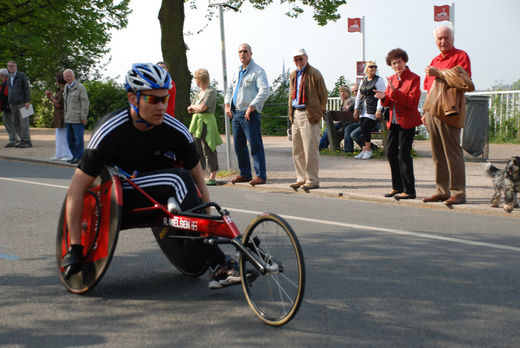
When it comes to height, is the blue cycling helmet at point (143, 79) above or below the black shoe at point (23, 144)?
above

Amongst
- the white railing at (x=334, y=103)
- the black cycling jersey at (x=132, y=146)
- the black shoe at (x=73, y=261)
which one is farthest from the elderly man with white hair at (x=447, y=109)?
the white railing at (x=334, y=103)

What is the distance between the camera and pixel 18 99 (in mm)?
18859

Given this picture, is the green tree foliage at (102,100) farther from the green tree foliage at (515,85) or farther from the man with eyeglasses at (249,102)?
the man with eyeglasses at (249,102)

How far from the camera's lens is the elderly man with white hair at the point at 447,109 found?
828cm

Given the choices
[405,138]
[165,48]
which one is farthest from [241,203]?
[165,48]

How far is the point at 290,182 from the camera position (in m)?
11.6

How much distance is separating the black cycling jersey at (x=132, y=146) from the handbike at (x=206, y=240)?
0.32ft

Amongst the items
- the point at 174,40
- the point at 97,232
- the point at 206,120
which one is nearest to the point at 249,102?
the point at 206,120

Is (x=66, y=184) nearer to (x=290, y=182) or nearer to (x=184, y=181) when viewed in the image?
(x=290, y=182)

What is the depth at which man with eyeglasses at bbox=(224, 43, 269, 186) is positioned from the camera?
36.1 ft

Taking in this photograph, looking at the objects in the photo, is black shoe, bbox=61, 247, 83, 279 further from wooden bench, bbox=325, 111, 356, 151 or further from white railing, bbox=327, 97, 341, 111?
white railing, bbox=327, 97, 341, 111

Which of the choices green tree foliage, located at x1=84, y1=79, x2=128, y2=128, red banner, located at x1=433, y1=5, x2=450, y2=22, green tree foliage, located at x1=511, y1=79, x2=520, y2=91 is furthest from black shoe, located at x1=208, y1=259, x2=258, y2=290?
green tree foliage, located at x1=84, y1=79, x2=128, y2=128

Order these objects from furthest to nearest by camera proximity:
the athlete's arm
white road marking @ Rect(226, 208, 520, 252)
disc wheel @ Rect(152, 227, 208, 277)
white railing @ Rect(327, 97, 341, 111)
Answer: white railing @ Rect(327, 97, 341, 111) < white road marking @ Rect(226, 208, 520, 252) < disc wheel @ Rect(152, 227, 208, 277) < the athlete's arm

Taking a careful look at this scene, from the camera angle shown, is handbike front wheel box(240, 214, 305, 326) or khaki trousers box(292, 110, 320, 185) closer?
handbike front wheel box(240, 214, 305, 326)
